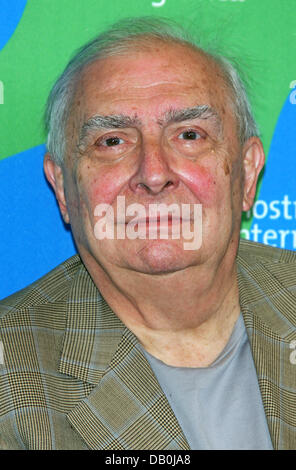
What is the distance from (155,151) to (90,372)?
515mm

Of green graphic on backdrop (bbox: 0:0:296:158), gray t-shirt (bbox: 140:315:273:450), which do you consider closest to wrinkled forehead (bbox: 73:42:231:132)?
green graphic on backdrop (bbox: 0:0:296:158)

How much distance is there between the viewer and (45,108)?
1.90m

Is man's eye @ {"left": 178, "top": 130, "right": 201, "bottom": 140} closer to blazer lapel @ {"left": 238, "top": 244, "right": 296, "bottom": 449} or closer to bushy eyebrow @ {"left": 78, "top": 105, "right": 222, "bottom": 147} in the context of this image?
bushy eyebrow @ {"left": 78, "top": 105, "right": 222, "bottom": 147}

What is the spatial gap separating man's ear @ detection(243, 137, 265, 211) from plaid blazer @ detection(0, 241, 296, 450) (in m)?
0.24

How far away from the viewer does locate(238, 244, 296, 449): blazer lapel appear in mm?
1609

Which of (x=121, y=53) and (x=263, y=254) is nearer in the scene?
(x=121, y=53)

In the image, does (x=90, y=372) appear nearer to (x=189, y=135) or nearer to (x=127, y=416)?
(x=127, y=416)

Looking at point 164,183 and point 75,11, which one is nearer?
point 164,183

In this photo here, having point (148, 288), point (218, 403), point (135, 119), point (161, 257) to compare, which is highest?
point (135, 119)

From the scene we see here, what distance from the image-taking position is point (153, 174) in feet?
4.90

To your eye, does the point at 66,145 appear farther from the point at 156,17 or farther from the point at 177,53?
the point at 156,17

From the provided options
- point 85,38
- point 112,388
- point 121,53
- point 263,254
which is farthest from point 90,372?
point 85,38
